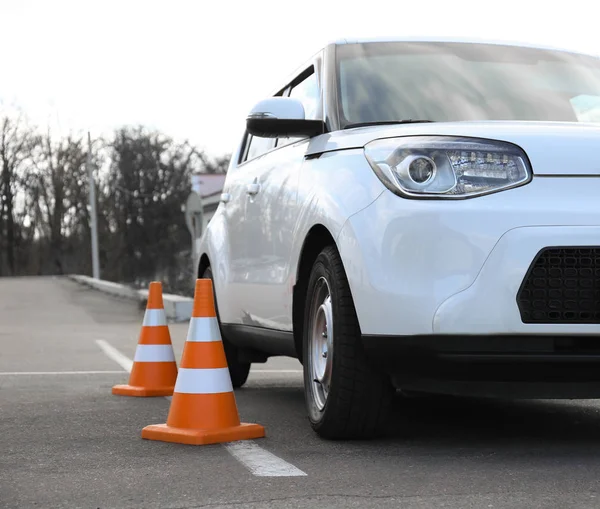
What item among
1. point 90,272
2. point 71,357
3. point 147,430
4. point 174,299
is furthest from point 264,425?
point 90,272

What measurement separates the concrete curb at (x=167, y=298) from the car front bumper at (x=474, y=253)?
10.8m

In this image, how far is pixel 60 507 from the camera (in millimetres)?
3568

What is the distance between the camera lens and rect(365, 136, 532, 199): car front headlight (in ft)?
14.0

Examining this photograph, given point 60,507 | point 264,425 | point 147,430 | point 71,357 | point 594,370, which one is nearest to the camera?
point 60,507

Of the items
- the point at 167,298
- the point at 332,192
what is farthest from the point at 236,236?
the point at 167,298

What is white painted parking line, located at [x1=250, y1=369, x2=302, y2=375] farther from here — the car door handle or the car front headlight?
the car front headlight

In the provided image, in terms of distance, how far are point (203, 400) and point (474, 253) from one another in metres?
1.47

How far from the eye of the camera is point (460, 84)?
5453mm

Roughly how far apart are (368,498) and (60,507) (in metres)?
0.96

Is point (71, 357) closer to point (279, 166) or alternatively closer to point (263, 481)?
point (279, 166)

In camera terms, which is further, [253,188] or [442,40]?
[253,188]

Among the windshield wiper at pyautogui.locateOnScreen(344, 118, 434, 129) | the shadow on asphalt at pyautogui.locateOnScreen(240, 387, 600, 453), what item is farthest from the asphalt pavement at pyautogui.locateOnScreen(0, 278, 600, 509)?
the windshield wiper at pyautogui.locateOnScreen(344, 118, 434, 129)

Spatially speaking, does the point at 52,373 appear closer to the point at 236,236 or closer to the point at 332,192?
the point at 236,236

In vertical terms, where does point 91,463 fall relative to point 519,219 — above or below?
below
